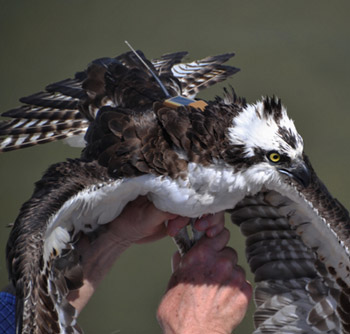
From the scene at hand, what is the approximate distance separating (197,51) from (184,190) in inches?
162

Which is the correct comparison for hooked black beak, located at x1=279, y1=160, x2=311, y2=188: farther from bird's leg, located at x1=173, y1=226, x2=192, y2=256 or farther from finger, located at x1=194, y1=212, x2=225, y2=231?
bird's leg, located at x1=173, y1=226, x2=192, y2=256

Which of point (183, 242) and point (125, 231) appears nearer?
point (125, 231)

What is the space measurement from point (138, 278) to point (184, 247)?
5.83 feet

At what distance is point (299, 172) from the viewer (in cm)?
262

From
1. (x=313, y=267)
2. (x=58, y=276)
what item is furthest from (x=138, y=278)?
(x=58, y=276)

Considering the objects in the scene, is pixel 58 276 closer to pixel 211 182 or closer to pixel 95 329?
pixel 211 182

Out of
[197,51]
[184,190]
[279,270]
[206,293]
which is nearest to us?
[184,190]

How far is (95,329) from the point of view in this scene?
4.79m

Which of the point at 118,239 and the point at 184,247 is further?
the point at 184,247

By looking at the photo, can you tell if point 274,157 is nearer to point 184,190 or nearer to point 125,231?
point 184,190

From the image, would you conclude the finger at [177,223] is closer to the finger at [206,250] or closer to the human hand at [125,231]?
the human hand at [125,231]

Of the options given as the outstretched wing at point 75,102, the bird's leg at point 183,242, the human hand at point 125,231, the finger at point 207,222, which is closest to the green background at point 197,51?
the outstretched wing at point 75,102

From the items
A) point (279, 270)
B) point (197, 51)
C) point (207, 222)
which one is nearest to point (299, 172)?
point (207, 222)

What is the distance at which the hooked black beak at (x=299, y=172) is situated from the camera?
262 centimetres
